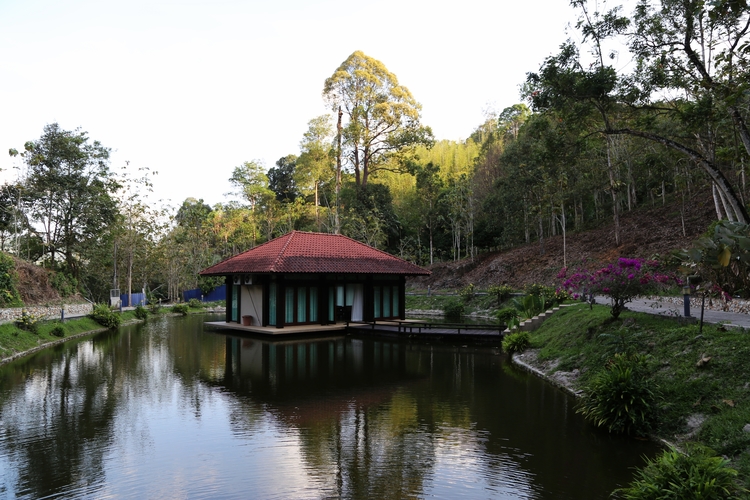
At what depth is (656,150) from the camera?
1051 inches

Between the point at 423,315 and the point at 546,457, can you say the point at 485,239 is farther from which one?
the point at 546,457

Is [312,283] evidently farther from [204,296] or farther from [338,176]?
[204,296]

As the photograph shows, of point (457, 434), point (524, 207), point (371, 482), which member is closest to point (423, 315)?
point (524, 207)

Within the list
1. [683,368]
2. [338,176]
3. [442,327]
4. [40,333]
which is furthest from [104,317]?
[683,368]

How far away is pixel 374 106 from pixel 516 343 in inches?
1023

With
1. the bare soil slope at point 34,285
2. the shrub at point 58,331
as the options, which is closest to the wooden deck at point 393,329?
the shrub at point 58,331

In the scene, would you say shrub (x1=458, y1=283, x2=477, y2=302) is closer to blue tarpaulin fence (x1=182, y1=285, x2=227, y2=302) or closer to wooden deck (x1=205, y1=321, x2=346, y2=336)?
wooden deck (x1=205, y1=321, x2=346, y2=336)

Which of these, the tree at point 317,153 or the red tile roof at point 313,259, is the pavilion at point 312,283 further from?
the tree at point 317,153

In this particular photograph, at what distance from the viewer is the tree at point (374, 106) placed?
1437 inches

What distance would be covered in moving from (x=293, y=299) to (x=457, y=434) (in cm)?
1418

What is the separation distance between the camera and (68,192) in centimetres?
3020

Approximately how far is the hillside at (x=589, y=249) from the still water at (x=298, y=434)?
1719cm

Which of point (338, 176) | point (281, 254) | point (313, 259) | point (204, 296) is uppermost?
point (338, 176)

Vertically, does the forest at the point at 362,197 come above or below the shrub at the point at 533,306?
above
